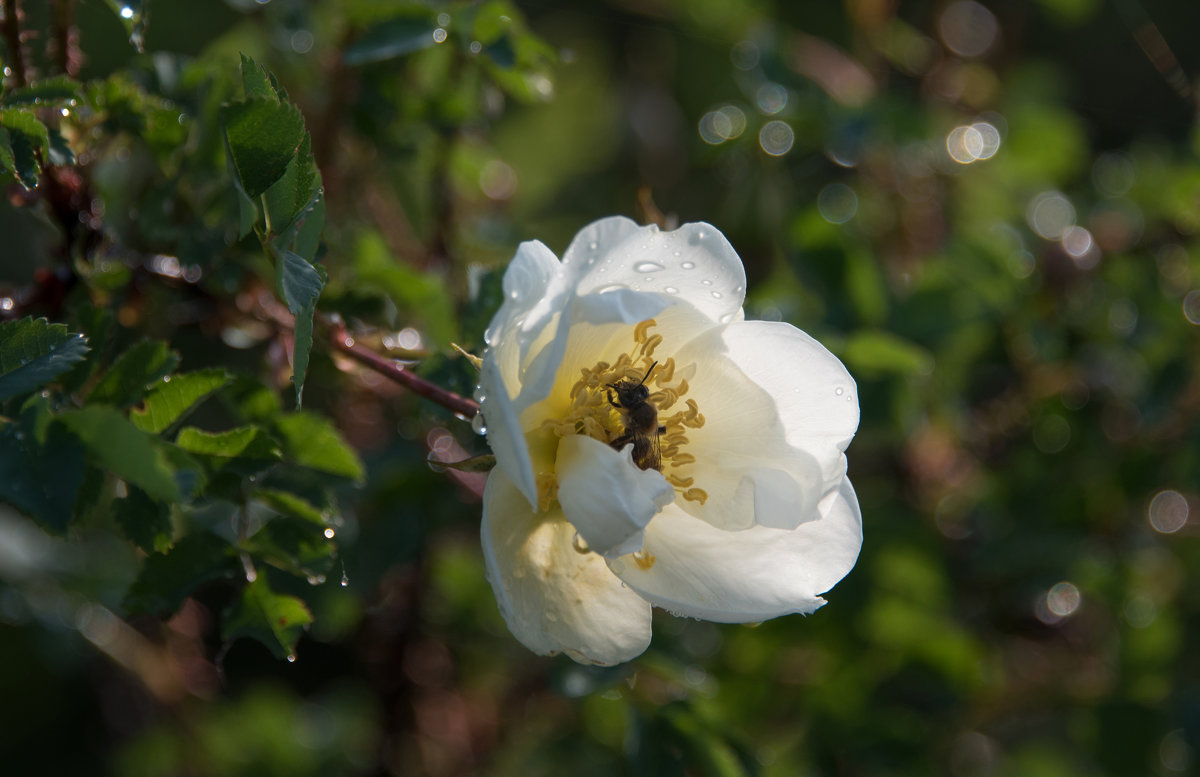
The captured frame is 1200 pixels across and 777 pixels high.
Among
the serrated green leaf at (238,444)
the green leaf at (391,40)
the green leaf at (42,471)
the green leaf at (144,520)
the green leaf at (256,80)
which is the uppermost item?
the green leaf at (256,80)

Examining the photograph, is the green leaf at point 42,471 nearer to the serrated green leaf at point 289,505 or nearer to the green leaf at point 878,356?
the serrated green leaf at point 289,505

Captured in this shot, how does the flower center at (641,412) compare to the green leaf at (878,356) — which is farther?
the green leaf at (878,356)

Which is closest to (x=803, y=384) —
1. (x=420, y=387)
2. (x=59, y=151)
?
(x=420, y=387)

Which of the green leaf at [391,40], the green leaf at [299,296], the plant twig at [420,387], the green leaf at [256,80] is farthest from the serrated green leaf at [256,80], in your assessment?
the green leaf at [391,40]

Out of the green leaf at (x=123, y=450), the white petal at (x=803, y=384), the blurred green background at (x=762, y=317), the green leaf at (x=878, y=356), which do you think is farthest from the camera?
the green leaf at (x=878, y=356)

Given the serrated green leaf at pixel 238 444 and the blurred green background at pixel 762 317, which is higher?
the serrated green leaf at pixel 238 444

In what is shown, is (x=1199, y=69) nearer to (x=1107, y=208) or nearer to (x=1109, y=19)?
(x=1109, y=19)
